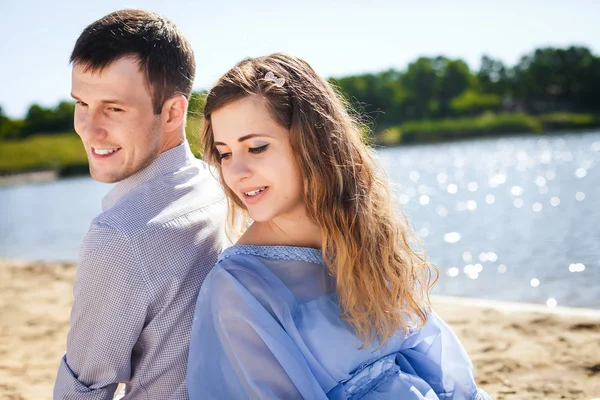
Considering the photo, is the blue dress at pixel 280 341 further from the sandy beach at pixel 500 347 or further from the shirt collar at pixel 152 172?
the sandy beach at pixel 500 347

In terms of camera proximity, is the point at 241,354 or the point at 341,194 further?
the point at 341,194

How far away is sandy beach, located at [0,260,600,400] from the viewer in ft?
11.9

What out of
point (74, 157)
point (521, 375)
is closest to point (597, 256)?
point (521, 375)

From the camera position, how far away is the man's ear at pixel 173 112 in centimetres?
227

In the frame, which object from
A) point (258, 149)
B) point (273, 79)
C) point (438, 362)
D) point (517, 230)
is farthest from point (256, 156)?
point (517, 230)

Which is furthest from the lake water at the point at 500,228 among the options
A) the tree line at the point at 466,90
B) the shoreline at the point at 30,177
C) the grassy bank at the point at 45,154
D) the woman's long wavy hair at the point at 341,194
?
the tree line at the point at 466,90

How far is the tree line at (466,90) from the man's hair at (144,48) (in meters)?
66.0

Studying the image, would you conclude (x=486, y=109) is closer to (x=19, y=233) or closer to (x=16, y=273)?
(x=19, y=233)

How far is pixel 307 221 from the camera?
221cm

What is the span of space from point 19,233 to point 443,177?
18.0 metres

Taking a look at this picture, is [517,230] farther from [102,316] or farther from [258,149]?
[102,316]

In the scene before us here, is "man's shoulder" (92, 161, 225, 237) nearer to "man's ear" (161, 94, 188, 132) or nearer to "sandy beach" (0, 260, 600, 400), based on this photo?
"man's ear" (161, 94, 188, 132)

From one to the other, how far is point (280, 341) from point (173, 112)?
3.16ft

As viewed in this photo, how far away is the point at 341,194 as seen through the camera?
221 cm
